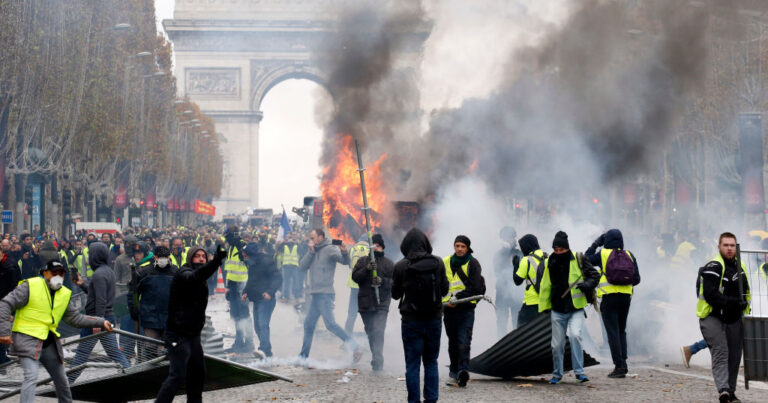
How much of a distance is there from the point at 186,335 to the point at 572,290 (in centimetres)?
384

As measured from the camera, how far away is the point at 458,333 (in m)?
9.79

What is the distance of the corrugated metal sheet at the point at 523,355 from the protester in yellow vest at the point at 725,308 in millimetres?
1645

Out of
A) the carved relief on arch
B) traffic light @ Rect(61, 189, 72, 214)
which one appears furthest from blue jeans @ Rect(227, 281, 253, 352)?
the carved relief on arch

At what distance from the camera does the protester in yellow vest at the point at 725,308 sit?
833cm

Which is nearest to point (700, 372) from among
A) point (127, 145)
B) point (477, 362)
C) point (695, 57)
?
point (477, 362)

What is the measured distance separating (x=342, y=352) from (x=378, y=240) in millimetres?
2471

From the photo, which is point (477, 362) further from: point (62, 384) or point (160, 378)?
point (62, 384)

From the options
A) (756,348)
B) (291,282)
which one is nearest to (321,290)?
(756,348)

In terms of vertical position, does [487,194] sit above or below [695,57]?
below

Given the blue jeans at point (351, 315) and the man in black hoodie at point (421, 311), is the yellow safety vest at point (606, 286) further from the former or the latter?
the blue jeans at point (351, 315)

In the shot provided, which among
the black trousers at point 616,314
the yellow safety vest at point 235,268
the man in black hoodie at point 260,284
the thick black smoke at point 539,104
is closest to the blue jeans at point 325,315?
the man in black hoodie at point 260,284

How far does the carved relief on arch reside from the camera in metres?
77.7

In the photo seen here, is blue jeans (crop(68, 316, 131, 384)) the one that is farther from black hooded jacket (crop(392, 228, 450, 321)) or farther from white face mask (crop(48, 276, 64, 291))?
black hooded jacket (crop(392, 228, 450, 321))

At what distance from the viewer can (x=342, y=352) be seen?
1347cm
